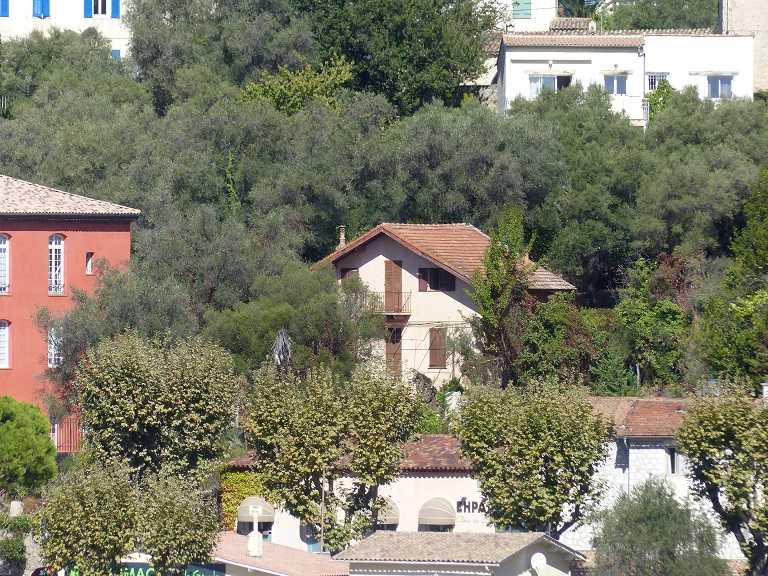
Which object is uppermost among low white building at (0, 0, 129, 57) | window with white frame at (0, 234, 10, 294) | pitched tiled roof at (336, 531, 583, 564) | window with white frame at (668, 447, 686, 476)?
low white building at (0, 0, 129, 57)

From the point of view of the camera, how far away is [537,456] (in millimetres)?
37375

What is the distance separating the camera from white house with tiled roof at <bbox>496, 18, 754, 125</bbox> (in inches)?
2800

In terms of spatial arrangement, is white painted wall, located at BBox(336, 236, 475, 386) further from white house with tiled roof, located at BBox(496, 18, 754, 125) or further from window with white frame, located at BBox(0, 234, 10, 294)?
white house with tiled roof, located at BBox(496, 18, 754, 125)

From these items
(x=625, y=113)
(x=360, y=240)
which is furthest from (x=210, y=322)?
(x=625, y=113)

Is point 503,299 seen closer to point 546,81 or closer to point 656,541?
point 656,541

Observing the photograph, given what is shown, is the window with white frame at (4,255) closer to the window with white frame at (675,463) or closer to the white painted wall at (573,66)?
the window with white frame at (675,463)

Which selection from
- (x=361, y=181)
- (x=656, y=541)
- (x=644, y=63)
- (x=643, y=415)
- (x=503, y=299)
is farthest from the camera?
(x=644, y=63)

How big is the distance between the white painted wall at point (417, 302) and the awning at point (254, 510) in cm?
1171

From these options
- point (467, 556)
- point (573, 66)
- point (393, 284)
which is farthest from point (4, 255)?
point (573, 66)

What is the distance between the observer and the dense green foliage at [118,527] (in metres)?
34.8

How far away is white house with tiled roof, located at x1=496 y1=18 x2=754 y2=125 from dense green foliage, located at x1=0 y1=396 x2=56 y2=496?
3282 cm

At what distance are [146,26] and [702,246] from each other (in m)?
32.2

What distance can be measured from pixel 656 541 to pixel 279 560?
944 cm

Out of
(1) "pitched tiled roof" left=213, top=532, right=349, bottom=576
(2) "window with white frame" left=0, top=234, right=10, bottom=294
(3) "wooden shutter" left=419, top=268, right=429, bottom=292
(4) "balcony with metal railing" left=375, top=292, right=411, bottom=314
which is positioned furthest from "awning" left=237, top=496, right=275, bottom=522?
(2) "window with white frame" left=0, top=234, right=10, bottom=294
